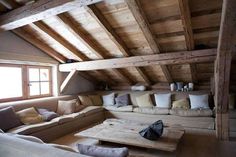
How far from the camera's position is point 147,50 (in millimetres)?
4293

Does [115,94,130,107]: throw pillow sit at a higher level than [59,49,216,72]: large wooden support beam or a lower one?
lower

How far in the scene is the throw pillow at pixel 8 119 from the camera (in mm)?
3277

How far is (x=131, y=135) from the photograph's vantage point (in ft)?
10.5

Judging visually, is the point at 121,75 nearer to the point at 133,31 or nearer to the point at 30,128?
the point at 133,31

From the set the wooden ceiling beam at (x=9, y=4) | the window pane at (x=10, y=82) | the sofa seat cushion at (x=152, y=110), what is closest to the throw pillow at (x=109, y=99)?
the sofa seat cushion at (x=152, y=110)

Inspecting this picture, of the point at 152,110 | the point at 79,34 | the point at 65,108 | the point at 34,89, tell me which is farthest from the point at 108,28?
the point at 34,89

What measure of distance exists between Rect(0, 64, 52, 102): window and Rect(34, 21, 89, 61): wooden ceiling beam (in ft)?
3.43

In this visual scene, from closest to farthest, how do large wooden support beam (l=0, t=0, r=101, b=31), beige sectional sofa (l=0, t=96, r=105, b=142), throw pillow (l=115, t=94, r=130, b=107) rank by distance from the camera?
large wooden support beam (l=0, t=0, r=101, b=31), beige sectional sofa (l=0, t=96, r=105, b=142), throw pillow (l=115, t=94, r=130, b=107)

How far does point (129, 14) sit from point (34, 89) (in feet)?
10.3

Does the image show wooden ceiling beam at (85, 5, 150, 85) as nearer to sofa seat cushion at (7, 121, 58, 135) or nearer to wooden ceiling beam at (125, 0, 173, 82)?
wooden ceiling beam at (125, 0, 173, 82)

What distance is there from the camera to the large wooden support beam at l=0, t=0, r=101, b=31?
2559 millimetres

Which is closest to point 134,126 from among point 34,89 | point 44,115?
point 44,115

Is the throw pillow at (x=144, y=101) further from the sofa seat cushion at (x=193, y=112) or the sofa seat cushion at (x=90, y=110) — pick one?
the sofa seat cushion at (x=90, y=110)

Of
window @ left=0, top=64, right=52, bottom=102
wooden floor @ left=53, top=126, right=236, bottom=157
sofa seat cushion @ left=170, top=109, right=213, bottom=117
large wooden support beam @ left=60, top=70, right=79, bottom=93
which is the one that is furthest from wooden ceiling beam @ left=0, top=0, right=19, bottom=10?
sofa seat cushion @ left=170, top=109, right=213, bottom=117
